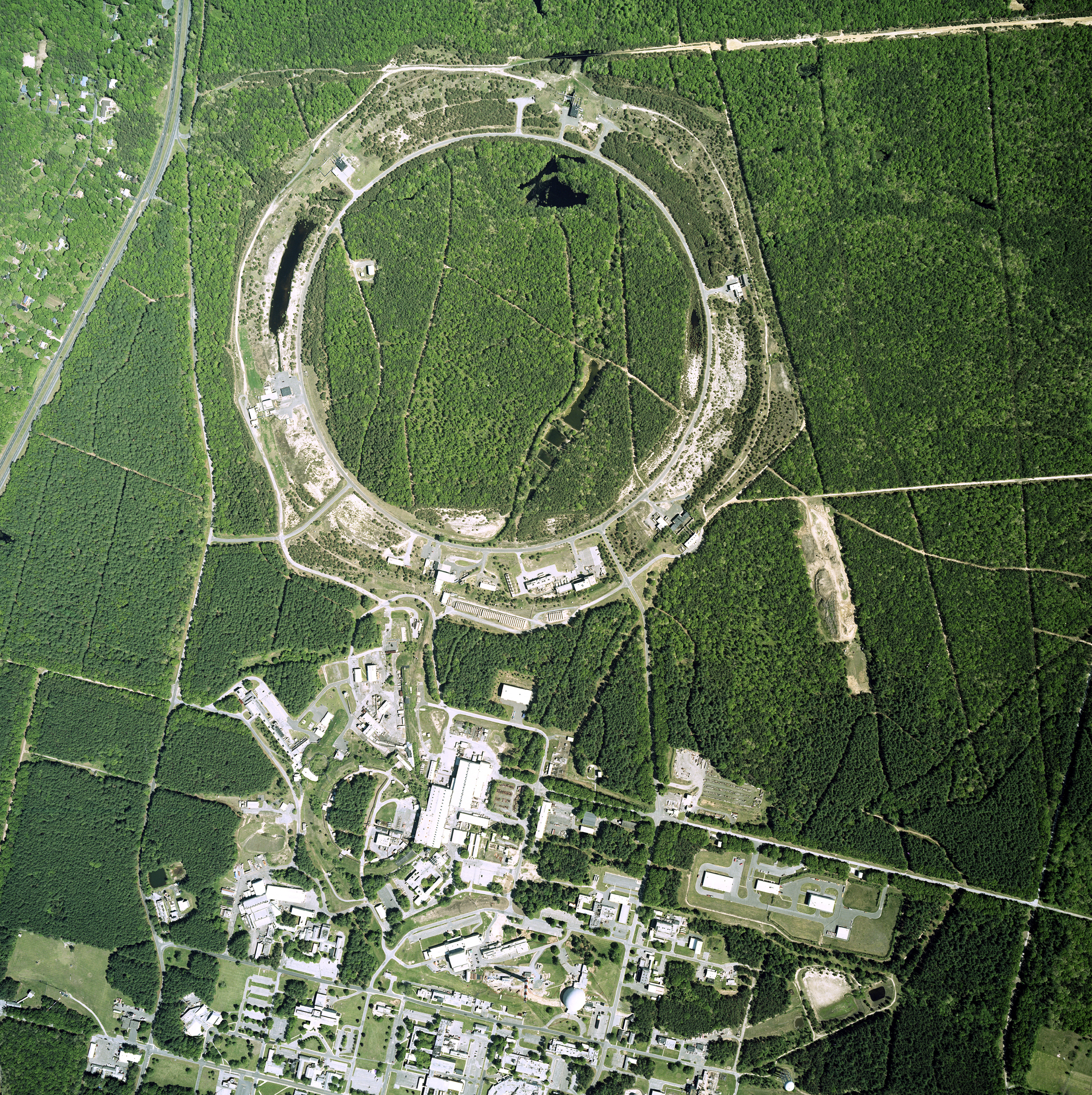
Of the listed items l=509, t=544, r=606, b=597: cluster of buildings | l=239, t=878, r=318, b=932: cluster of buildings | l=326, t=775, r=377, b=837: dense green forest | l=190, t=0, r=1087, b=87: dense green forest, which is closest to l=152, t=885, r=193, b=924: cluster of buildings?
l=239, t=878, r=318, b=932: cluster of buildings

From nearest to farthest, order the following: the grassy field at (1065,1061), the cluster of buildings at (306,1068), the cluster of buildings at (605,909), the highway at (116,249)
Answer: the grassy field at (1065,1061), the cluster of buildings at (605,909), the cluster of buildings at (306,1068), the highway at (116,249)

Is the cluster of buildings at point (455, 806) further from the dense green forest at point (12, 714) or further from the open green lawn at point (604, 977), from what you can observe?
the dense green forest at point (12, 714)

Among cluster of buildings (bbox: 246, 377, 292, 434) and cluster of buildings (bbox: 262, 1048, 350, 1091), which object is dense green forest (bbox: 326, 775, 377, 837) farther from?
cluster of buildings (bbox: 246, 377, 292, 434)

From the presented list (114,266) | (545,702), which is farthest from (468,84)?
(545,702)

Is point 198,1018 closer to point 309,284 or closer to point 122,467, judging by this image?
point 122,467

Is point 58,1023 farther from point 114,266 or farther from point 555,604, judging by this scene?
point 114,266

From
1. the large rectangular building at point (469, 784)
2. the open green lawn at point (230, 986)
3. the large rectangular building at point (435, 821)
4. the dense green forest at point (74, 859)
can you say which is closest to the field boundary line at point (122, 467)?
the dense green forest at point (74, 859)
